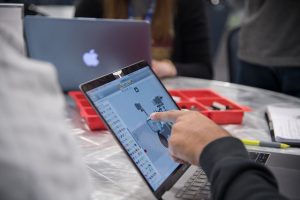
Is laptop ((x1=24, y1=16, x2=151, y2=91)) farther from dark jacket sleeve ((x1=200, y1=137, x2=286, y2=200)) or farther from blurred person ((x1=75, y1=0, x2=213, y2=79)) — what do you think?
dark jacket sleeve ((x1=200, y1=137, x2=286, y2=200))

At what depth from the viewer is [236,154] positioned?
0.68 m

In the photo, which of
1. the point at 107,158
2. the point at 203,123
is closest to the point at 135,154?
the point at 203,123

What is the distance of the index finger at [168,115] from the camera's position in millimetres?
818

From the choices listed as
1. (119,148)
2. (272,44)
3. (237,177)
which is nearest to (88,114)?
(119,148)

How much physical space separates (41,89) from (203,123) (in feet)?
1.31

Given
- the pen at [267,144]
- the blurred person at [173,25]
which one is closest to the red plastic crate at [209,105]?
the pen at [267,144]

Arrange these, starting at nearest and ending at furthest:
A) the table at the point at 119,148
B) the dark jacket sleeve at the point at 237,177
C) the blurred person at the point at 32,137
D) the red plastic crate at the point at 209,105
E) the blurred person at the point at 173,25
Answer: the blurred person at the point at 32,137
the dark jacket sleeve at the point at 237,177
the table at the point at 119,148
the red plastic crate at the point at 209,105
the blurred person at the point at 173,25

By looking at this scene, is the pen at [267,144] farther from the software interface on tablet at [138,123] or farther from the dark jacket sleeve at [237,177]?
the dark jacket sleeve at [237,177]

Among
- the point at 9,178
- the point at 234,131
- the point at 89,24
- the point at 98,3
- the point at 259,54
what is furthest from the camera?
the point at 98,3

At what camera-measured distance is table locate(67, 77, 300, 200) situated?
884 mm

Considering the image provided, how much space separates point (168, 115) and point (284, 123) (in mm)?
557

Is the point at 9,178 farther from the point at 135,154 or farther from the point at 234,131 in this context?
the point at 234,131

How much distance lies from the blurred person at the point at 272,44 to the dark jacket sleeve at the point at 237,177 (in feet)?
3.91

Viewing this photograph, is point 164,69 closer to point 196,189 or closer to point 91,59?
point 91,59
